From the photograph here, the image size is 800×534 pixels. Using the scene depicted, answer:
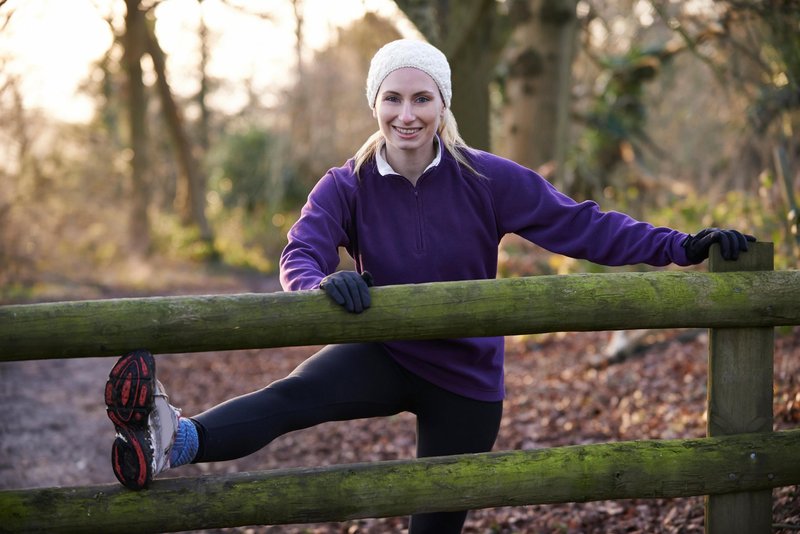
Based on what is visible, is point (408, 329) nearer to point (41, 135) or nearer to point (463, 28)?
point (463, 28)

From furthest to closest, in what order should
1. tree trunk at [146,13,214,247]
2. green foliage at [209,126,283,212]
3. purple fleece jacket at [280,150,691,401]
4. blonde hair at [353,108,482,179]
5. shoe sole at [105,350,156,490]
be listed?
green foliage at [209,126,283,212] → tree trunk at [146,13,214,247] → blonde hair at [353,108,482,179] → purple fleece jacket at [280,150,691,401] → shoe sole at [105,350,156,490]

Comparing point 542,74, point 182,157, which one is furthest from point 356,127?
point 542,74

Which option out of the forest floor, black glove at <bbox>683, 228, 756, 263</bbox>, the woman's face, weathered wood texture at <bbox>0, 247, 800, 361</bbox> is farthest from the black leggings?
the forest floor

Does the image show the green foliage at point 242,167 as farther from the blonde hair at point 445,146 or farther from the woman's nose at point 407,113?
the woman's nose at point 407,113

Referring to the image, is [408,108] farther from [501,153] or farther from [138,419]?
[501,153]

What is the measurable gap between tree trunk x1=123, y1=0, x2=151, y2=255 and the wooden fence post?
16.9 m

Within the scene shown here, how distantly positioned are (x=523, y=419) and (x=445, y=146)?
3.95m

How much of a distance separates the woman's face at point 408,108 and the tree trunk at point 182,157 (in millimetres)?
16724

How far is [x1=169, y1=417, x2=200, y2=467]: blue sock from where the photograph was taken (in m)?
2.67

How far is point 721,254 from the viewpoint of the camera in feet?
9.88

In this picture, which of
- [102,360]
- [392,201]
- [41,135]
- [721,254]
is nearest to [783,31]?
[721,254]

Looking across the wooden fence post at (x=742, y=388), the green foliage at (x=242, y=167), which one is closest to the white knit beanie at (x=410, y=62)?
the wooden fence post at (x=742, y=388)

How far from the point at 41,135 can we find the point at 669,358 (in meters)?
11.2

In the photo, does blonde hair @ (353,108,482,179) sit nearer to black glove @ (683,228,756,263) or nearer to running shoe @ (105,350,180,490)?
black glove @ (683,228,756,263)
